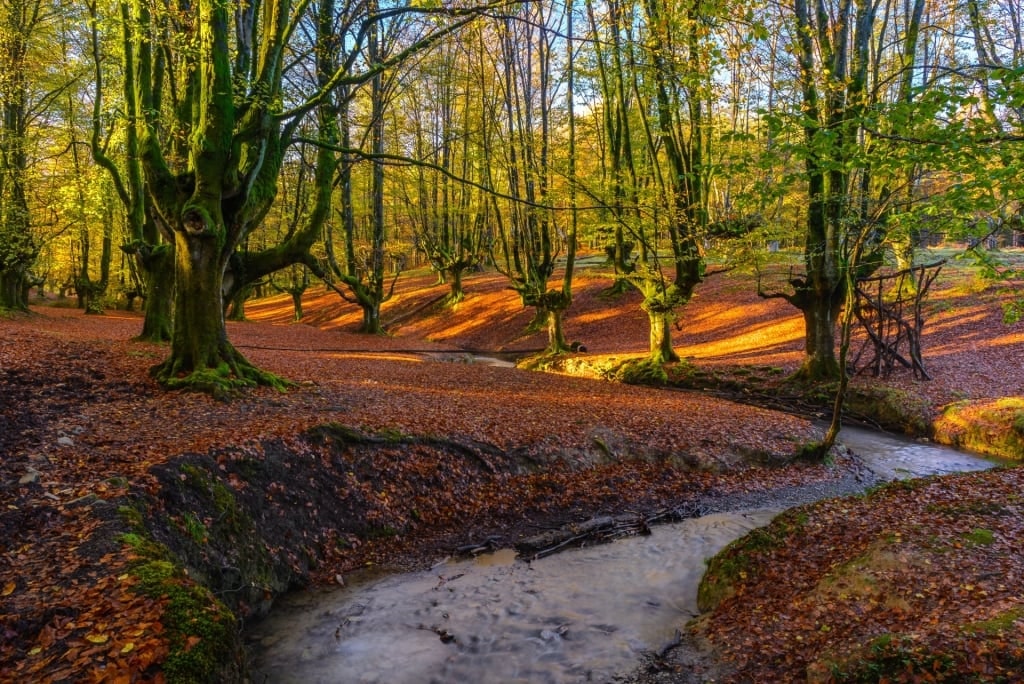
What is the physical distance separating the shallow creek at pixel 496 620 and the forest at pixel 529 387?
0.37m

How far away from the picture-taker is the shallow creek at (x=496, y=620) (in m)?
5.05

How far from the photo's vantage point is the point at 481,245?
3409cm

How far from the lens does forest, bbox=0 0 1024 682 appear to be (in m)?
4.62

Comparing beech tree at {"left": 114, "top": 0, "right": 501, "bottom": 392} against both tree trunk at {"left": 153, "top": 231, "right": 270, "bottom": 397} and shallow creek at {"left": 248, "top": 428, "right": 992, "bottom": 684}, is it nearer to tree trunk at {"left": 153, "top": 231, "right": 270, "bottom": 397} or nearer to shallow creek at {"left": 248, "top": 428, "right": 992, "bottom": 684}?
tree trunk at {"left": 153, "top": 231, "right": 270, "bottom": 397}

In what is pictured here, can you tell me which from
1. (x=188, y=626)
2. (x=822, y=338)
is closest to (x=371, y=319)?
(x=822, y=338)

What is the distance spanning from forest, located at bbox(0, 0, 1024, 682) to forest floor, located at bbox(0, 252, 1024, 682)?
0.04 metres

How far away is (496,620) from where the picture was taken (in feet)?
19.0

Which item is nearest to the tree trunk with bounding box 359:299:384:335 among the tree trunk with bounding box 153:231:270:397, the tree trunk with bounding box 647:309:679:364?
the tree trunk with bounding box 647:309:679:364

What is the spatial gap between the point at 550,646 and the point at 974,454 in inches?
419

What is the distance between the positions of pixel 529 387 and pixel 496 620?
8737 millimetres

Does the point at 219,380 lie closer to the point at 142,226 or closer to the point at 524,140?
the point at 142,226

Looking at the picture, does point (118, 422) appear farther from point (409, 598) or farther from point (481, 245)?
point (481, 245)

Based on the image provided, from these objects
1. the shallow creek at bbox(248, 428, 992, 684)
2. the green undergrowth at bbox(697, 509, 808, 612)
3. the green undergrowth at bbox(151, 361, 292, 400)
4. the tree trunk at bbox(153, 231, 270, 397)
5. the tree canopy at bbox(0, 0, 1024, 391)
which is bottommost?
the shallow creek at bbox(248, 428, 992, 684)

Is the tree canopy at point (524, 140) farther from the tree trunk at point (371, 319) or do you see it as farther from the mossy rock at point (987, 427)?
the mossy rock at point (987, 427)
